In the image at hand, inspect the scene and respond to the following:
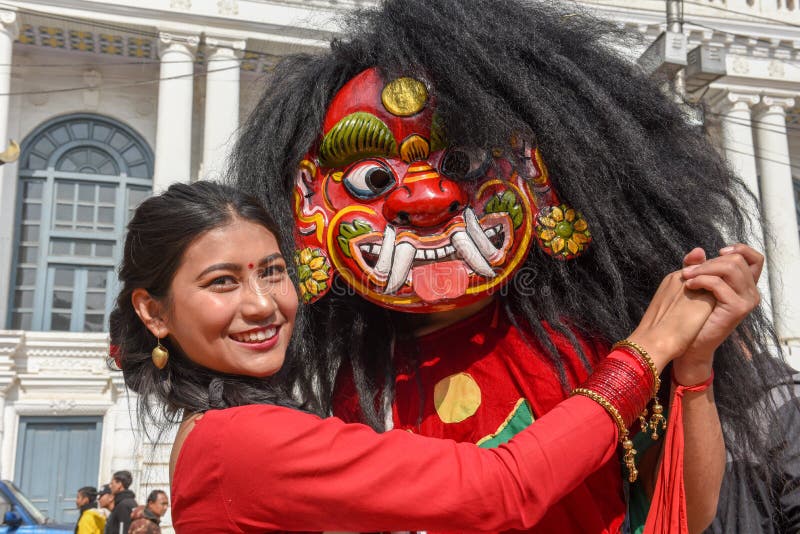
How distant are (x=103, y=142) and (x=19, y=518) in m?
8.27

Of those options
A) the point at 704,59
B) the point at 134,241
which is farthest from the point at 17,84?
the point at 134,241

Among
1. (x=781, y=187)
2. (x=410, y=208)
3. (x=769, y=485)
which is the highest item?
(x=781, y=187)

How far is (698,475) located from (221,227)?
1116 millimetres

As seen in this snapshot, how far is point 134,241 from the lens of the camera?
1647 millimetres

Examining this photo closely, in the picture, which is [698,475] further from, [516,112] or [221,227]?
[221,227]

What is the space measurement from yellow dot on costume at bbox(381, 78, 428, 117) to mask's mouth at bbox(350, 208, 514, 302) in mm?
277

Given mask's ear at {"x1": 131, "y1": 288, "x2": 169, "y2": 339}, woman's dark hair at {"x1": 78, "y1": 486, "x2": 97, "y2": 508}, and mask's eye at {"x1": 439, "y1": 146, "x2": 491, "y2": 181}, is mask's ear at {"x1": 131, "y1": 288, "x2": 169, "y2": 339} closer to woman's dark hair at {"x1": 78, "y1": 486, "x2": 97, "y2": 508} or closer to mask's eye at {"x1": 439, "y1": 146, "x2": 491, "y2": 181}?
→ mask's eye at {"x1": 439, "y1": 146, "x2": 491, "y2": 181}

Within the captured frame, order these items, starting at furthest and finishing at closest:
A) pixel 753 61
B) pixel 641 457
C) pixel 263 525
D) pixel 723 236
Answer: pixel 753 61 < pixel 723 236 < pixel 641 457 < pixel 263 525

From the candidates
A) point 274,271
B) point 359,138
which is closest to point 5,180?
point 359,138

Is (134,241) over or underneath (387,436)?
over

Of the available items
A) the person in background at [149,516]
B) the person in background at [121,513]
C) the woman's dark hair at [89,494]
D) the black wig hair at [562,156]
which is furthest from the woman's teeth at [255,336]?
the woman's dark hair at [89,494]

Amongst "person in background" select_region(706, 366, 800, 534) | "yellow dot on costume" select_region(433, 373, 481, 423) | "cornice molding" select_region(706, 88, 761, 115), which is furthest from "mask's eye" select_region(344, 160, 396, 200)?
"cornice molding" select_region(706, 88, 761, 115)

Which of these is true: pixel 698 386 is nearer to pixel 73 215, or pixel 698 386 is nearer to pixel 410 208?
pixel 410 208

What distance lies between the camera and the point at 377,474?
131cm
